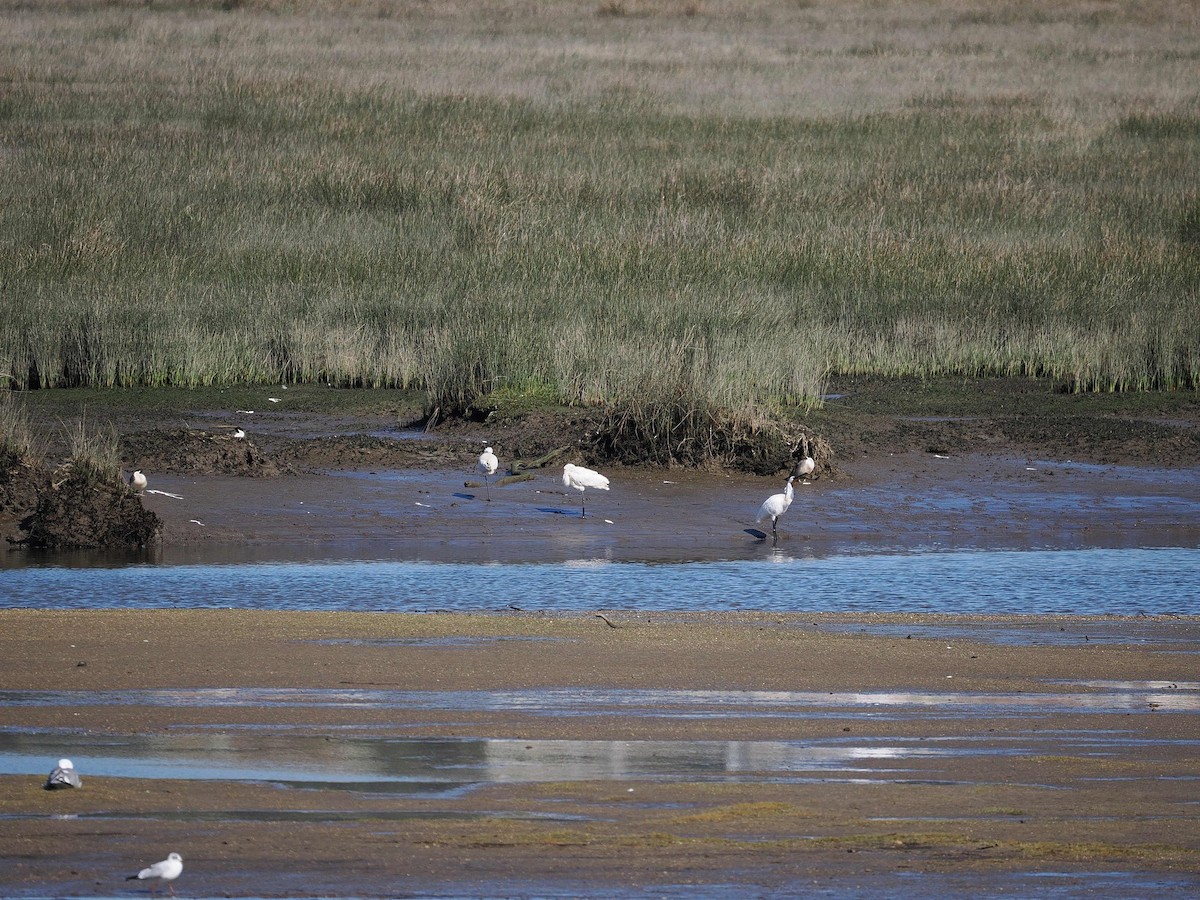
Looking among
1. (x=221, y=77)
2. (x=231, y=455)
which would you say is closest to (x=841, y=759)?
(x=231, y=455)

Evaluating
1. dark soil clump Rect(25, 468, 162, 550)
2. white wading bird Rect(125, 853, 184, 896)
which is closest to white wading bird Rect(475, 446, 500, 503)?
dark soil clump Rect(25, 468, 162, 550)

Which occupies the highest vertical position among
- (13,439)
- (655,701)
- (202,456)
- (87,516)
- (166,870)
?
(166,870)

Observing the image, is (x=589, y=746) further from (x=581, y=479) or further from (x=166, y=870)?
(x=581, y=479)

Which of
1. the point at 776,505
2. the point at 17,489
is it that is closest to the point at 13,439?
the point at 17,489

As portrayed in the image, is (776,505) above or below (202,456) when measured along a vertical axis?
above

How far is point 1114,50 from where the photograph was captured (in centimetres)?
4606

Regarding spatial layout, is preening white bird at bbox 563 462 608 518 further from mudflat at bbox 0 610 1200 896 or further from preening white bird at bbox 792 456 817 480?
mudflat at bbox 0 610 1200 896

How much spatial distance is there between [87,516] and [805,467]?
206 inches

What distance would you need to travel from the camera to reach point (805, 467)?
13328mm

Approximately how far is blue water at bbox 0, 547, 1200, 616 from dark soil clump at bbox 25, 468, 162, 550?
1.78 feet

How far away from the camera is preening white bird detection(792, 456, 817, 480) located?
1330cm

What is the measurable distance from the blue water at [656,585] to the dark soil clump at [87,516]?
542 mm

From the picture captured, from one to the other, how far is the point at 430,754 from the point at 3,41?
38830mm

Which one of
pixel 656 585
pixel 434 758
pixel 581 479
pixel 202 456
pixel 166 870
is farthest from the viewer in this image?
pixel 202 456
